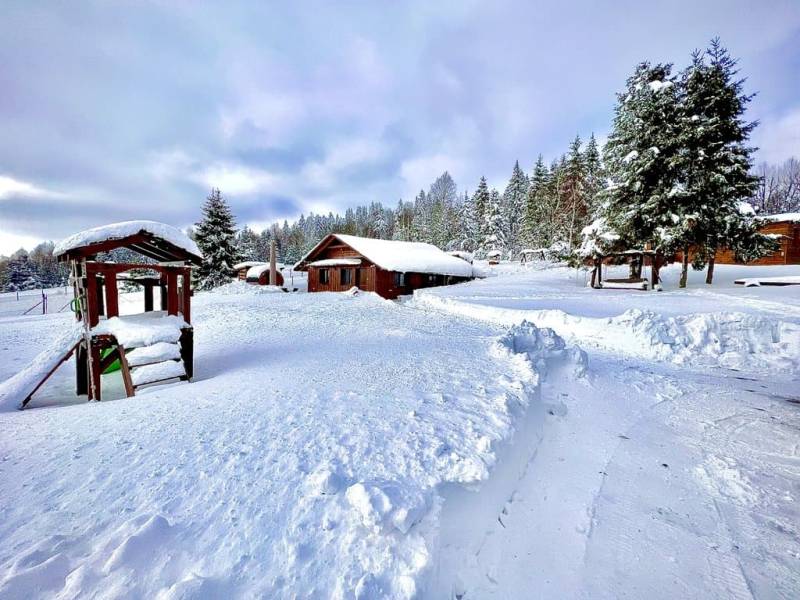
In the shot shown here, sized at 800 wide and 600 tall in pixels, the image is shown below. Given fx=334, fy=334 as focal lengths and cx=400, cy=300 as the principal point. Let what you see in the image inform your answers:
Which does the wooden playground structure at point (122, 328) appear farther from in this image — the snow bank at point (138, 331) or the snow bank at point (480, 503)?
the snow bank at point (480, 503)

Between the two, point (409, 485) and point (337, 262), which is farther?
point (337, 262)

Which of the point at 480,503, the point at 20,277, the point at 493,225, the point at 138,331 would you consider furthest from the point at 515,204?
the point at 20,277

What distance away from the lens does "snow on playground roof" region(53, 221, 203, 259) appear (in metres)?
5.80

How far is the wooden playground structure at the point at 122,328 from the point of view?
582 cm

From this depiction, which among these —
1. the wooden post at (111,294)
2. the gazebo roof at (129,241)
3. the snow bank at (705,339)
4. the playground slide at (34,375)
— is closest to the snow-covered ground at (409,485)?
the playground slide at (34,375)

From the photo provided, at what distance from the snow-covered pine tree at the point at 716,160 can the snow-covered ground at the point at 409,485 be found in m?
13.2

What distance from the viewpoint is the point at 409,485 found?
8.59ft

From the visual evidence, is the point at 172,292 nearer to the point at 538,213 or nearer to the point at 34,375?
the point at 34,375

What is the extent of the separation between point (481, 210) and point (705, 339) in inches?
1638

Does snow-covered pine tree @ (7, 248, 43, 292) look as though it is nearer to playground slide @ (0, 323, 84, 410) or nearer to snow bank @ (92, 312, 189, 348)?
playground slide @ (0, 323, 84, 410)

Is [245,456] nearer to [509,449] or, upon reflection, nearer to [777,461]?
[509,449]

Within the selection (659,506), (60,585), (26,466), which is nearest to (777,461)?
(659,506)

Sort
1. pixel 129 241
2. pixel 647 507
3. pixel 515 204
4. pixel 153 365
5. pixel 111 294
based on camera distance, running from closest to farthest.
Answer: pixel 647 507 < pixel 153 365 < pixel 129 241 < pixel 111 294 < pixel 515 204

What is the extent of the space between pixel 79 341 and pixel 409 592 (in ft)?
26.0
